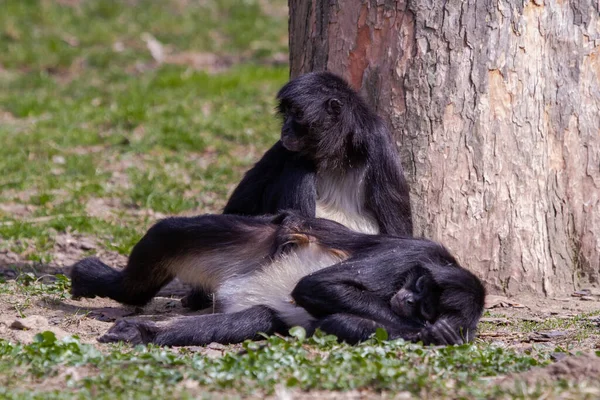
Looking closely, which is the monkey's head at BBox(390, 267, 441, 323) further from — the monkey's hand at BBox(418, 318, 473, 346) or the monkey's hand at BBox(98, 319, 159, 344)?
the monkey's hand at BBox(98, 319, 159, 344)

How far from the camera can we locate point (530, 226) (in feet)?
21.6

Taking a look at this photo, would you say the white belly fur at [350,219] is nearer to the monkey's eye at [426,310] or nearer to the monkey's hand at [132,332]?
the monkey's eye at [426,310]

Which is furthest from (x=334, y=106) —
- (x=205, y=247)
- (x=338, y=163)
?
(x=205, y=247)

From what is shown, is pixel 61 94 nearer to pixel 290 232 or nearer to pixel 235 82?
pixel 235 82

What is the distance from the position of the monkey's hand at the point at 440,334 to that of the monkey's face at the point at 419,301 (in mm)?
164

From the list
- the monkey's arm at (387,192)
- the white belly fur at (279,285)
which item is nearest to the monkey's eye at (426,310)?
the white belly fur at (279,285)

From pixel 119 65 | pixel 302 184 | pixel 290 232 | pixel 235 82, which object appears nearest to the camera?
pixel 290 232

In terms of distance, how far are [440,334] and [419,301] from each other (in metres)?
0.29

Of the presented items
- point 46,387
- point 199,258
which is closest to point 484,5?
point 199,258

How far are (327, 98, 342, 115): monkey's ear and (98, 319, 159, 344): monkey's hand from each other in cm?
198

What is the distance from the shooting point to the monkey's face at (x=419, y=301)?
5.28 m

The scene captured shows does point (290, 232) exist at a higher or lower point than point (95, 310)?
higher

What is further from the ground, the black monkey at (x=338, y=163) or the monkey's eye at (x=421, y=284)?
the black monkey at (x=338, y=163)

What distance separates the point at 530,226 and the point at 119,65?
9.26m
